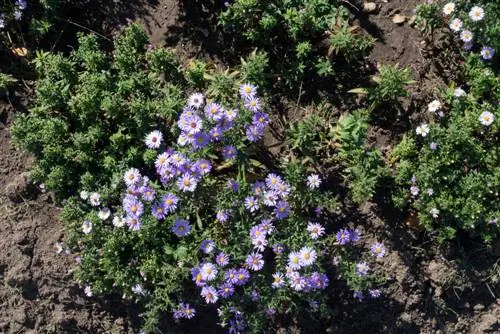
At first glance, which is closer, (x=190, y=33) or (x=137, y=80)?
(x=137, y=80)

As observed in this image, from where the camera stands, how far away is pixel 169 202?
4742mm

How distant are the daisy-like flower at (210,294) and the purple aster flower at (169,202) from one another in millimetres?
699

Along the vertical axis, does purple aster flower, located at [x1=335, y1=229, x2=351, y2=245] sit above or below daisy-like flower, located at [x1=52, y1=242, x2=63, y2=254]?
below

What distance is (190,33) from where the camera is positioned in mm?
5352

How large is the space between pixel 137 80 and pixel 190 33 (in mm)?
718

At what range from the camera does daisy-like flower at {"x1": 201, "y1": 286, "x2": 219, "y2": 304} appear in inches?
184

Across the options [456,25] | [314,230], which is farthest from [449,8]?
[314,230]

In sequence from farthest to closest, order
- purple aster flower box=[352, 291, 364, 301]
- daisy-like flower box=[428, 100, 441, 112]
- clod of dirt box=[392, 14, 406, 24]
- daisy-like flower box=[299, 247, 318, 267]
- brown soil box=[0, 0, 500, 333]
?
clod of dirt box=[392, 14, 406, 24], brown soil box=[0, 0, 500, 333], daisy-like flower box=[428, 100, 441, 112], purple aster flower box=[352, 291, 364, 301], daisy-like flower box=[299, 247, 318, 267]

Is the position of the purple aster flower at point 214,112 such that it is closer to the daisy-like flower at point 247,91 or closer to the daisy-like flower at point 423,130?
the daisy-like flower at point 247,91

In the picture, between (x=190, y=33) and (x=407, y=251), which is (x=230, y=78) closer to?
(x=190, y=33)

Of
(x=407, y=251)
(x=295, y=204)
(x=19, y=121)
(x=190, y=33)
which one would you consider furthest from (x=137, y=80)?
(x=407, y=251)

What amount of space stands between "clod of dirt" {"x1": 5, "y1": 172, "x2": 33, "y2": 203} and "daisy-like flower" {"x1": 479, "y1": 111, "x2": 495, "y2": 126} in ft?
13.0

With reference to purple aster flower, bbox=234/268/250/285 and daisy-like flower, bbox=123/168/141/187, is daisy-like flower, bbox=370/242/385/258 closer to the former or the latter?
purple aster flower, bbox=234/268/250/285

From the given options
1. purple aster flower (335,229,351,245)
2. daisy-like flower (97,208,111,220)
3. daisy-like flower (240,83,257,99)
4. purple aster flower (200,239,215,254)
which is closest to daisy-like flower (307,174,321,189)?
purple aster flower (335,229,351,245)
